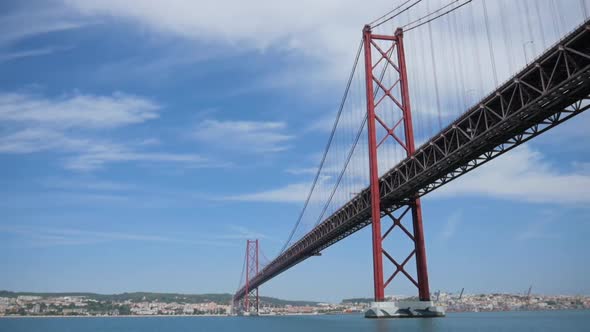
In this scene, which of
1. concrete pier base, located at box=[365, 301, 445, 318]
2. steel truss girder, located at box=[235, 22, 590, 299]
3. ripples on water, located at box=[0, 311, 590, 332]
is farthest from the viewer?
ripples on water, located at box=[0, 311, 590, 332]

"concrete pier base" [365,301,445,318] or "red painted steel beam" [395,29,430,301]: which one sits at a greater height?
"red painted steel beam" [395,29,430,301]

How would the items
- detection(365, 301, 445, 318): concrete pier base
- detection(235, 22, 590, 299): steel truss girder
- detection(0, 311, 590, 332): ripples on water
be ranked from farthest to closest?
detection(0, 311, 590, 332): ripples on water → detection(365, 301, 445, 318): concrete pier base → detection(235, 22, 590, 299): steel truss girder

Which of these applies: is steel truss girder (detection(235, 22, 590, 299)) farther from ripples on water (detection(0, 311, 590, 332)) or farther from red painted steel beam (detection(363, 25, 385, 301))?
ripples on water (detection(0, 311, 590, 332))

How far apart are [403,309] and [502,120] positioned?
13.3m

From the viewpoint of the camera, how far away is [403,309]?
99.2ft

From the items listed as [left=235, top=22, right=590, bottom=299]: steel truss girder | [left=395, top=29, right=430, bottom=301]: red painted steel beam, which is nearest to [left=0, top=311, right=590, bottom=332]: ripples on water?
[left=395, top=29, right=430, bottom=301]: red painted steel beam

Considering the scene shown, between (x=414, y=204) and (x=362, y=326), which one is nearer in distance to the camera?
(x=414, y=204)

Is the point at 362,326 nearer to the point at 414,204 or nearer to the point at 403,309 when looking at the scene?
the point at 403,309

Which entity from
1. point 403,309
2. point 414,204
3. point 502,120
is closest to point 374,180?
point 414,204

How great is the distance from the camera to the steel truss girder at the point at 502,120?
61.3 feet

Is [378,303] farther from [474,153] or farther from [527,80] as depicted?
[527,80]

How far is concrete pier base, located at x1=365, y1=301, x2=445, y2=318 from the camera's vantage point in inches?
1167

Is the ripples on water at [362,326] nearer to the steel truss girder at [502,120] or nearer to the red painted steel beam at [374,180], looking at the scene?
the red painted steel beam at [374,180]

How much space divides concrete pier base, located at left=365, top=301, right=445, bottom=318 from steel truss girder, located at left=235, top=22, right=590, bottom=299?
636cm
